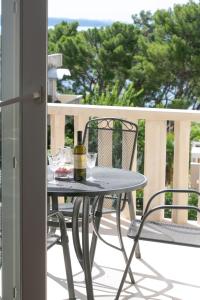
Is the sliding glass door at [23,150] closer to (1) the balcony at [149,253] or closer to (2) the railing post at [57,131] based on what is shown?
(1) the balcony at [149,253]

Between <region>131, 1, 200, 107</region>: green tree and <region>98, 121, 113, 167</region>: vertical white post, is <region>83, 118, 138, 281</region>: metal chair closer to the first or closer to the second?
<region>98, 121, 113, 167</region>: vertical white post

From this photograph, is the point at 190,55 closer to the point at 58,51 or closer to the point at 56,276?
the point at 58,51

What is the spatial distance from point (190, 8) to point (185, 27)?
2.44ft

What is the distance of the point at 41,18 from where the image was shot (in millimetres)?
1785

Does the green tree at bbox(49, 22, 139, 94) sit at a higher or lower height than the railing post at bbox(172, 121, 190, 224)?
higher

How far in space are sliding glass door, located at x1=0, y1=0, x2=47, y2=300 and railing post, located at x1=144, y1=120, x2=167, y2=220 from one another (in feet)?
7.74

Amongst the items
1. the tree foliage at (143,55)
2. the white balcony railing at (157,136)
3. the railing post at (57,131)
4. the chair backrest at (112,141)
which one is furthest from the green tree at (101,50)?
the chair backrest at (112,141)

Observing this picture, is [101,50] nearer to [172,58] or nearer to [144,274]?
[172,58]

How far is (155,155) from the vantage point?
4.18 metres

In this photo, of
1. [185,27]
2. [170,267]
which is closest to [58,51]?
[185,27]

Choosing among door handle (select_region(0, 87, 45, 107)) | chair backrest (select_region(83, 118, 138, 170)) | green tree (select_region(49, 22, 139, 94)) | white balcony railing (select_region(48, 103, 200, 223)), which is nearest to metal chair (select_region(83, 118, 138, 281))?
chair backrest (select_region(83, 118, 138, 170))

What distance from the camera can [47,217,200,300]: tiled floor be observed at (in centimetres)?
309

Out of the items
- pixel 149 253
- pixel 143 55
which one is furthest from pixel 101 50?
pixel 149 253

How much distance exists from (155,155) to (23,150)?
2.43 m
